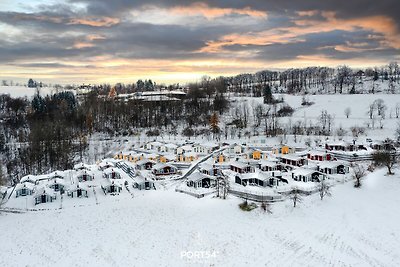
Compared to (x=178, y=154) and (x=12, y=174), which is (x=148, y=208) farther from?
(x=12, y=174)

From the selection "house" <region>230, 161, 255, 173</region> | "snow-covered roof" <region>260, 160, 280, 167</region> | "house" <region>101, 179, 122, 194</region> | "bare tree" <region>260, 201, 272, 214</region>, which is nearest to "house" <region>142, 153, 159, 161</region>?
"house" <region>230, 161, 255, 173</region>

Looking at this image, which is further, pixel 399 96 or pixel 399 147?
pixel 399 96

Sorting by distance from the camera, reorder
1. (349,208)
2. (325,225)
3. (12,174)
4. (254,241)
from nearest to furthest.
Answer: (254,241)
(325,225)
(349,208)
(12,174)

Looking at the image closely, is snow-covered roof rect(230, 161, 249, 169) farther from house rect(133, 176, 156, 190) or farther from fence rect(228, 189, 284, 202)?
house rect(133, 176, 156, 190)

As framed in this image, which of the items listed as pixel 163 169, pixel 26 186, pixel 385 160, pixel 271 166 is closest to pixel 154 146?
pixel 163 169

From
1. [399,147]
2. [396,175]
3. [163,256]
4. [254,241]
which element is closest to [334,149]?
[399,147]
